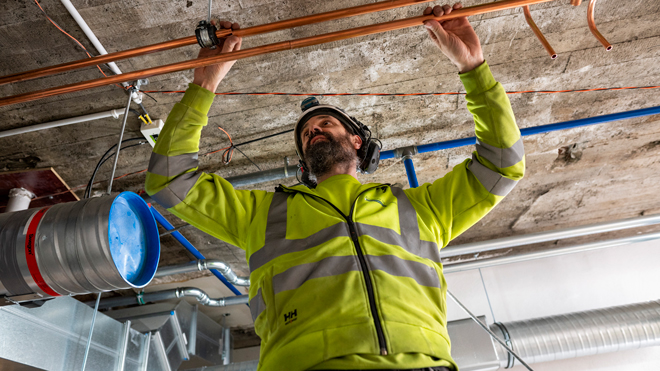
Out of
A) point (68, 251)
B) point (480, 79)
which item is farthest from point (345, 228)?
point (68, 251)

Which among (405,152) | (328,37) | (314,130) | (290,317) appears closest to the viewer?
(290,317)

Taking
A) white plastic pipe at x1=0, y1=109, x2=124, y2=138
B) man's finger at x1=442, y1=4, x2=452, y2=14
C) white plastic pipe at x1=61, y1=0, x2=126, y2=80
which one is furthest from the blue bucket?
man's finger at x1=442, y1=4, x2=452, y2=14

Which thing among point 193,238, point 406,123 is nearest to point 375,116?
point 406,123

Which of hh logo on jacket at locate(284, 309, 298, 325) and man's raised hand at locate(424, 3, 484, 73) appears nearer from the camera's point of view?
hh logo on jacket at locate(284, 309, 298, 325)

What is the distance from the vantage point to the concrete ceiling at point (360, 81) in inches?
75.7

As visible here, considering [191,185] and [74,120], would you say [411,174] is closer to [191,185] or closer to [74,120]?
[191,185]

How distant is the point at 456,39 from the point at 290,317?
103 centimetres

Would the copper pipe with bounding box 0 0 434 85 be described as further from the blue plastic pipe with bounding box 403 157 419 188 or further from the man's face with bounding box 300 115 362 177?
the blue plastic pipe with bounding box 403 157 419 188

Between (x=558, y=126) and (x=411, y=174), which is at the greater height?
(x=558, y=126)

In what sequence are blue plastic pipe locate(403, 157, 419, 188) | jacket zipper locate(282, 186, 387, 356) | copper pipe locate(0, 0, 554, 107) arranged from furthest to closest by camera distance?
blue plastic pipe locate(403, 157, 419, 188) < copper pipe locate(0, 0, 554, 107) < jacket zipper locate(282, 186, 387, 356)

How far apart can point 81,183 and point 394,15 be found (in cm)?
214

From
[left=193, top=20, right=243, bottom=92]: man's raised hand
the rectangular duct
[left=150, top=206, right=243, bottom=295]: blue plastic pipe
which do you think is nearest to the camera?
[left=193, top=20, right=243, bottom=92]: man's raised hand

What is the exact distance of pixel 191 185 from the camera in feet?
4.74

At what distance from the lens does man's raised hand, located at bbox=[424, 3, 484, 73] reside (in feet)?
4.64
